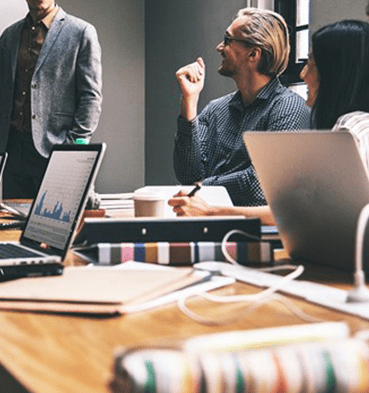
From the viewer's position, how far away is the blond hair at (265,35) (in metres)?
2.59

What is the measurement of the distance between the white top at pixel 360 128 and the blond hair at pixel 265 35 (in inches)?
48.7

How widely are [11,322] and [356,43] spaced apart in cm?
112

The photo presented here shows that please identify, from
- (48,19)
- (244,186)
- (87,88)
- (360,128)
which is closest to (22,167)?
(87,88)

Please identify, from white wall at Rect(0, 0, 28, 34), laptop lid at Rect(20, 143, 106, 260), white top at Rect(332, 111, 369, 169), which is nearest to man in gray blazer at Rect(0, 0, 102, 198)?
white wall at Rect(0, 0, 28, 34)

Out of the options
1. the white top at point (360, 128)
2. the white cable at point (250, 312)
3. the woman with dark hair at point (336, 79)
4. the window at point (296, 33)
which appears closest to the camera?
the white cable at point (250, 312)

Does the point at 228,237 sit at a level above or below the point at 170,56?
below

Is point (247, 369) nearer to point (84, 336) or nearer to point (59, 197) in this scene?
point (84, 336)

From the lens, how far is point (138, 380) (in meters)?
0.43

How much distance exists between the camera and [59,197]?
1.25m

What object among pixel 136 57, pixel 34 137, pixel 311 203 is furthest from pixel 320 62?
pixel 136 57

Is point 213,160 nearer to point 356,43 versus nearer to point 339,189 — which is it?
point 356,43

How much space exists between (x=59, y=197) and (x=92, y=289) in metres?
0.40

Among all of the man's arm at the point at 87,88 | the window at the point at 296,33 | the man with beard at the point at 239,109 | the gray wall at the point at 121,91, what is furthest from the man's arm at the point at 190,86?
the gray wall at the point at 121,91

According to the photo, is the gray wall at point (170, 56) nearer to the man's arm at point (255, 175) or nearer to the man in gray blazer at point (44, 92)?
the man in gray blazer at point (44, 92)
